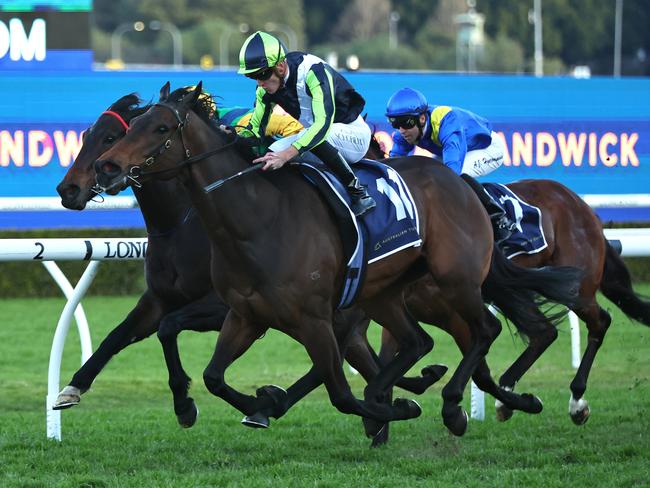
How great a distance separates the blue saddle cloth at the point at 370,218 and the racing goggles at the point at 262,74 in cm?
33

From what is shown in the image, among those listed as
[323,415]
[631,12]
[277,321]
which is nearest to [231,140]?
[277,321]

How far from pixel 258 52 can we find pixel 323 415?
218cm

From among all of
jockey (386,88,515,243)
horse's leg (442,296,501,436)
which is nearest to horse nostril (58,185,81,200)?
horse's leg (442,296,501,436)

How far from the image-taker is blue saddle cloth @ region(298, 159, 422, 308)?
448cm

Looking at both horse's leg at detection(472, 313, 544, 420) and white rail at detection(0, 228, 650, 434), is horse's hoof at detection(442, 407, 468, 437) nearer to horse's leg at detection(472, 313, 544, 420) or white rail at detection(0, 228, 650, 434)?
horse's leg at detection(472, 313, 544, 420)

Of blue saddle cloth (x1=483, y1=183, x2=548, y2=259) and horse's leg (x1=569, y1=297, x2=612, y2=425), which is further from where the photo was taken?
blue saddle cloth (x1=483, y1=183, x2=548, y2=259)

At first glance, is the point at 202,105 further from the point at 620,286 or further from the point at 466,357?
the point at 620,286

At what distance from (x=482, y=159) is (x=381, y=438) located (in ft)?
4.98

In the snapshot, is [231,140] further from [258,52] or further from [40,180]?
[40,180]

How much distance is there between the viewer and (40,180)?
9.39m

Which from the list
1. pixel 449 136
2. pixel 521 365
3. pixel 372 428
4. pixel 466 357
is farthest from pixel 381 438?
pixel 449 136

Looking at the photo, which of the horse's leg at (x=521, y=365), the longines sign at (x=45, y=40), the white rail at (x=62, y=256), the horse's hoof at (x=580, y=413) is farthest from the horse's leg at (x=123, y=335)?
the longines sign at (x=45, y=40)

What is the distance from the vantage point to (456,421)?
15.9 ft

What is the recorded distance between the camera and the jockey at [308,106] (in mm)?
4371
